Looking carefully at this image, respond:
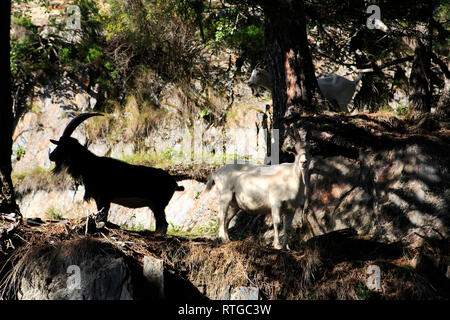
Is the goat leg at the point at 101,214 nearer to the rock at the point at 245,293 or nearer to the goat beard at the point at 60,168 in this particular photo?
the goat beard at the point at 60,168

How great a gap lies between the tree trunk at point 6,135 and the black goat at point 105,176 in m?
0.63

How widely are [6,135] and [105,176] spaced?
127 cm

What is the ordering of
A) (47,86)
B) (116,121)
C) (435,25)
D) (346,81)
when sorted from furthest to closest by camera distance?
(47,86) < (116,121) < (346,81) < (435,25)

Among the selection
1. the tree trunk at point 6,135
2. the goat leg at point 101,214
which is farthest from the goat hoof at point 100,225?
the tree trunk at point 6,135

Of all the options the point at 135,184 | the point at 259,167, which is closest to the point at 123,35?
the point at 135,184

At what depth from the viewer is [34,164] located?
11859 millimetres

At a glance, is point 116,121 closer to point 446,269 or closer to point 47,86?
point 47,86

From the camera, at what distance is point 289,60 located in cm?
736

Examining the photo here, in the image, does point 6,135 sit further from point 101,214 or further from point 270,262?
point 270,262

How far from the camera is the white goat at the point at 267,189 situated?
5258mm

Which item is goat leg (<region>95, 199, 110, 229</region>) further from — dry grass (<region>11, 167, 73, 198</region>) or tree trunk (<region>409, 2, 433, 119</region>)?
dry grass (<region>11, 167, 73, 198</region>)

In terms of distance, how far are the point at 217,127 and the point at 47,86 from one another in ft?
16.9

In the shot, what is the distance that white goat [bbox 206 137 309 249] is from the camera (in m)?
5.26

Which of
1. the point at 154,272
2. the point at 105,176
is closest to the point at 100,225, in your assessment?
the point at 154,272
